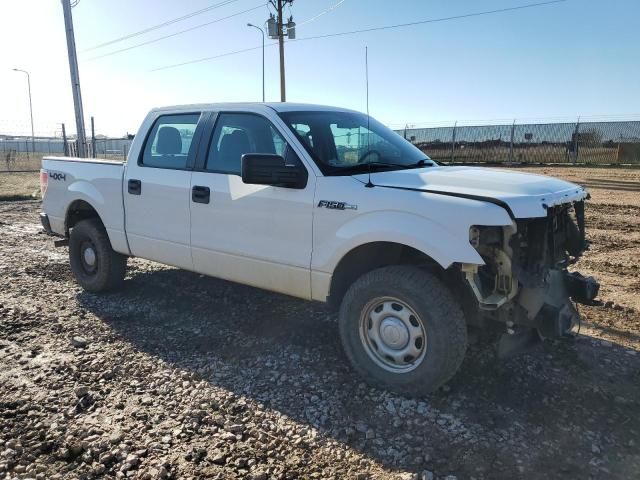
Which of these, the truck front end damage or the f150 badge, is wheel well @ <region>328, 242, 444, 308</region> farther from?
the truck front end damage

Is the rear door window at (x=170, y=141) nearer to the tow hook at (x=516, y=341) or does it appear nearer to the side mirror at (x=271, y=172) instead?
the side mirror at (x=271, y=172)

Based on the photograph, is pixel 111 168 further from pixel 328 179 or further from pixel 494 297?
pixel 494 297

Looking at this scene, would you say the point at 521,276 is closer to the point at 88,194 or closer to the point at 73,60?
the point at 88,194

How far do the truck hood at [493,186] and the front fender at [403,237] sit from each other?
24 centimetres

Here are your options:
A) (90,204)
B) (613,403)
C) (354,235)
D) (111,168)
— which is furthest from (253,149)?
(613,403)

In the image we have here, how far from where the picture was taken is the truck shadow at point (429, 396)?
117 inches

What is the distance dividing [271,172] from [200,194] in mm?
1056

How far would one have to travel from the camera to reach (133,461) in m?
2.88

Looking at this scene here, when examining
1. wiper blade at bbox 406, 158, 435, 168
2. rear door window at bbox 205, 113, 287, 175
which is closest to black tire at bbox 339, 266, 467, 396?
wiper blade at bbox 406, 158, 435, 168

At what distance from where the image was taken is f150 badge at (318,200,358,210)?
3707 millimetres

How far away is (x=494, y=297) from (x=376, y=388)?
103 cm

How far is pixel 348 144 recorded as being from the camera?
14.4ft

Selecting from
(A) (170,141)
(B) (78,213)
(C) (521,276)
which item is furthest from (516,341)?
(B) (78,213)

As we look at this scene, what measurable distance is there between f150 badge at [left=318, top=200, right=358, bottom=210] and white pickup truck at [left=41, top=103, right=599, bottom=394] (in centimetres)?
1
